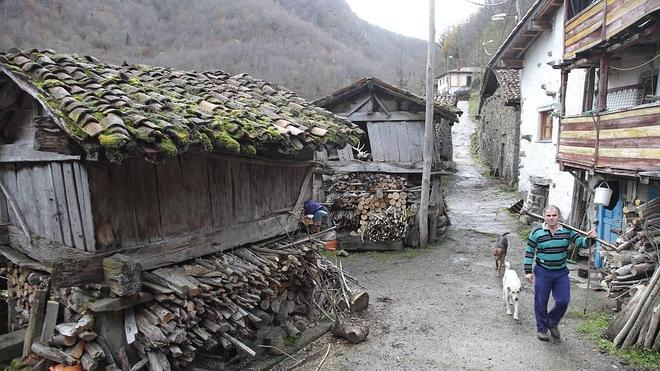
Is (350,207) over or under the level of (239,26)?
under

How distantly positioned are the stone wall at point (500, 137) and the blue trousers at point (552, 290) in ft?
49.1

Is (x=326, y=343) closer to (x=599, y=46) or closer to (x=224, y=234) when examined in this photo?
(x=224, y=234)

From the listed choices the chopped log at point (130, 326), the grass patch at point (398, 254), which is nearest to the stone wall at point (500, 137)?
the grass patch at point (398, 254)

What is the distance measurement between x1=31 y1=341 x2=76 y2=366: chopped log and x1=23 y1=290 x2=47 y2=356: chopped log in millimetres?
161

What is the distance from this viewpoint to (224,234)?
550 cm

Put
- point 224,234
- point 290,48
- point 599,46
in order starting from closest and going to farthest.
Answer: point 224,234 → point 599,46 → point 290,48

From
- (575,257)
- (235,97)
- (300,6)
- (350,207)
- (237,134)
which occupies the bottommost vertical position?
(575,257)

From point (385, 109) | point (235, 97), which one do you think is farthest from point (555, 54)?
point (235, 97)

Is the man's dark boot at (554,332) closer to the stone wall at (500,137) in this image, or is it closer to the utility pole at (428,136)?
the utility pole at (428,136)

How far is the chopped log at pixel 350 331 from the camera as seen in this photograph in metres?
6.31

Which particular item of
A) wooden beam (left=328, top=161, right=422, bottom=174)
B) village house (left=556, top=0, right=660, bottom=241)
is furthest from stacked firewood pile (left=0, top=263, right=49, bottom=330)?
village house (left=556, top=0, right=660, bottom=241)

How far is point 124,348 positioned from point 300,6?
253 feet

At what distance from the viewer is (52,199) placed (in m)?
4.50

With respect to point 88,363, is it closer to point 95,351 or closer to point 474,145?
point 95,351
